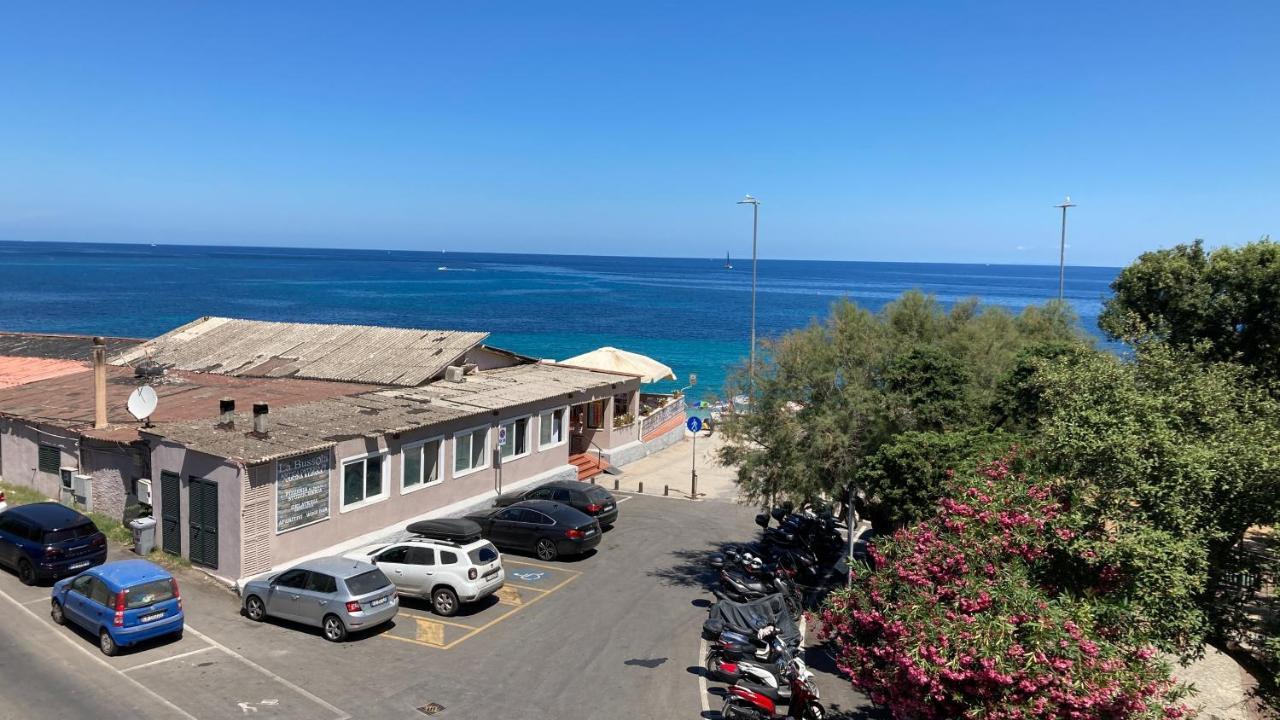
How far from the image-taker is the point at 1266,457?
11.4 meters

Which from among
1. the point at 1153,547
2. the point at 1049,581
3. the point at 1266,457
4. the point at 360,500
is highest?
the point at 1266,457

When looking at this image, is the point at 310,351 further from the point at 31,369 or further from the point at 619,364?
the point at 619,364

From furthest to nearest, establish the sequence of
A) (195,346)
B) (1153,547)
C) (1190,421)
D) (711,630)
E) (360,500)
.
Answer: (195,346)
(360,500)
(711,630)
(1190,421)
(1153,547)

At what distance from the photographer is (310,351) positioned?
34.4 m

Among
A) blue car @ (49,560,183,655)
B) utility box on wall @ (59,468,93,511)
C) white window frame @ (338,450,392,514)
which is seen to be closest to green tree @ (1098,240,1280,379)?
white window frame @ (338,450,392,514)

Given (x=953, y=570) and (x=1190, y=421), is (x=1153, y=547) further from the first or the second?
(x=1190, y=421)

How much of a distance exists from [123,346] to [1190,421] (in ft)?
127

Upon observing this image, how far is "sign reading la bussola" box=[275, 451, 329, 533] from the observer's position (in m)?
19.5

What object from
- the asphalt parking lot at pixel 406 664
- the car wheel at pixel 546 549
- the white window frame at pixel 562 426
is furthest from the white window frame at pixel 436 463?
the white window frame at pixel 562 426

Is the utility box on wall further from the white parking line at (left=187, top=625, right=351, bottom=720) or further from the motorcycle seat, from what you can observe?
the motorcycle seat

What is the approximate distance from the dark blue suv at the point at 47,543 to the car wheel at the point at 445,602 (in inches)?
306

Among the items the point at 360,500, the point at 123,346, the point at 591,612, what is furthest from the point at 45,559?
the point at 123,346

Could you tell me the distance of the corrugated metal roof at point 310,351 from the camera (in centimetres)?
3111

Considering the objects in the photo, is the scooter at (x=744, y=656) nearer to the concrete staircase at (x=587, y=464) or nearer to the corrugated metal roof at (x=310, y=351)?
the concrete staircase at (x=587, y=464)
